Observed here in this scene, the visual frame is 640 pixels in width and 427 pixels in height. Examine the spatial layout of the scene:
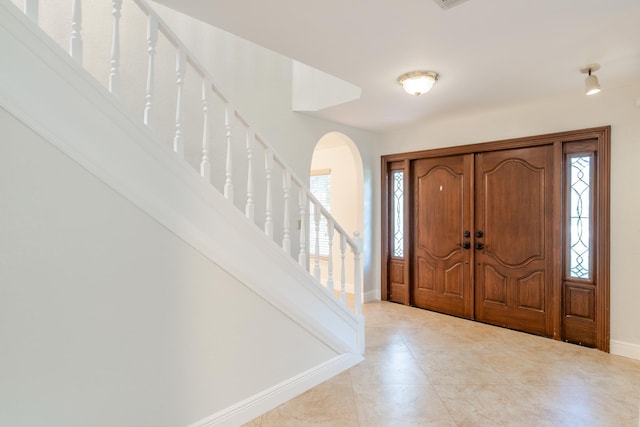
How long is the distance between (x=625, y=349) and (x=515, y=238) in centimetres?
130

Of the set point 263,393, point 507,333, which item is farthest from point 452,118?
point 263,393

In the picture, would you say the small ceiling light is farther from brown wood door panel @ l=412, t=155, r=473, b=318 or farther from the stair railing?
brown wood door panel @ l=412, t=155, r=473, b=318

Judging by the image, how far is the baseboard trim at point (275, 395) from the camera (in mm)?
→ 1873

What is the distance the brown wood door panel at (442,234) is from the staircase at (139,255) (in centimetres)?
228

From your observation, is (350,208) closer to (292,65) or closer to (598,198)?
(292,65)

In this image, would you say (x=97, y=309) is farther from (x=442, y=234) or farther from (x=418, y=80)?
(x=442, y=234)

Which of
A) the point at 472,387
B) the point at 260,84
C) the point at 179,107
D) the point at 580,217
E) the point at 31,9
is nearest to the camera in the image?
the point at 31,9

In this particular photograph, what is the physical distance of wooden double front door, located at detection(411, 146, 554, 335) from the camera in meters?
3.46

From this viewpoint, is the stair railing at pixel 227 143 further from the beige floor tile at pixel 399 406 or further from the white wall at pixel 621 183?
the white wall at pixel 621 183

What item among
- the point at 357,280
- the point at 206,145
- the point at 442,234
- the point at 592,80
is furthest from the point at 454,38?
the point at 442,234

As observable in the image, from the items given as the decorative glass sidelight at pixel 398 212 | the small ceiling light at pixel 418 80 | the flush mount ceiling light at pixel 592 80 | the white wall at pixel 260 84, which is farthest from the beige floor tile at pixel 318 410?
the flush mount ceiling light at pixel 592 80

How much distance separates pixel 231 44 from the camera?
308cm

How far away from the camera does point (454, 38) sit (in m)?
2.16

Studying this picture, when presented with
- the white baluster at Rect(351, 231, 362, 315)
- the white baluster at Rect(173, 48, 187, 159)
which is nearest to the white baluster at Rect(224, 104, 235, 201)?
the white baluster at Rect(173, 48, 187, 159)
